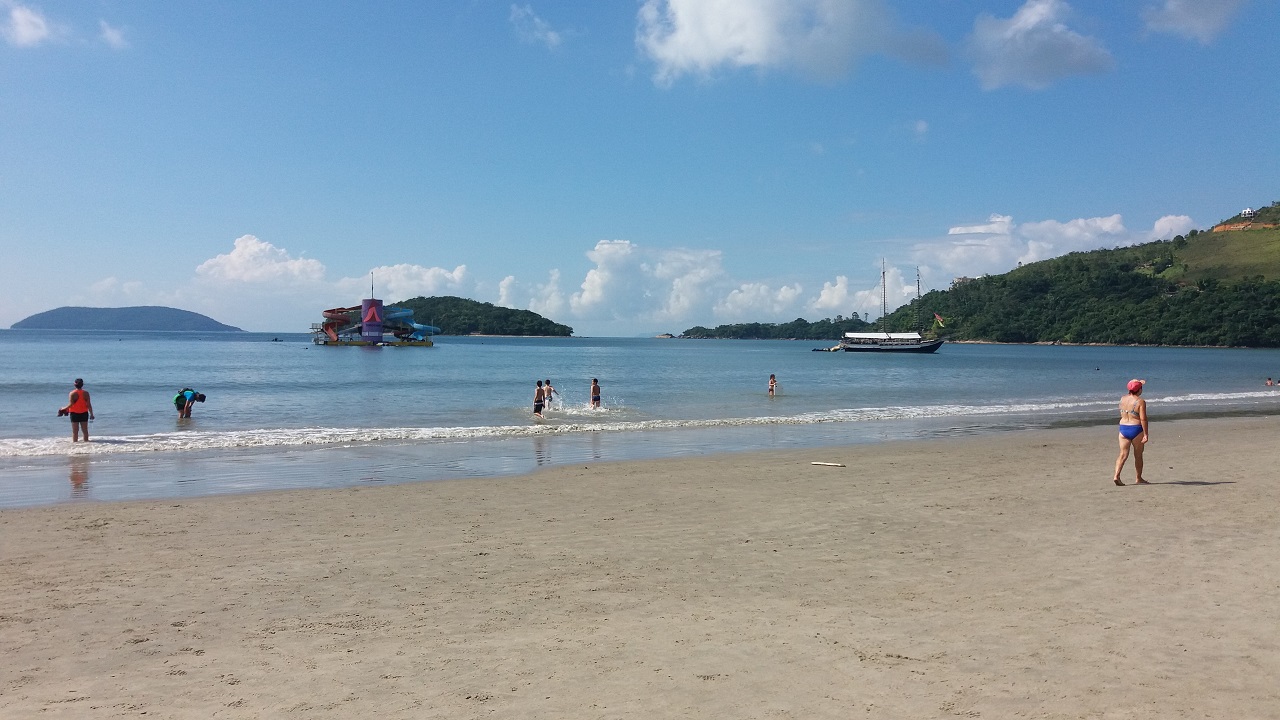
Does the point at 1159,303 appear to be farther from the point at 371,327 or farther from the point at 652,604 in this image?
the point at 652,604

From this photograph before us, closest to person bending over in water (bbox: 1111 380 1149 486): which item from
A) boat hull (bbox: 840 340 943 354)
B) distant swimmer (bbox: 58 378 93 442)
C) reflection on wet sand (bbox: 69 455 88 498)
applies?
reflection on wet sand (bbox: 69 455 88 498)

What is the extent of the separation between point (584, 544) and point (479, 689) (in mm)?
3860

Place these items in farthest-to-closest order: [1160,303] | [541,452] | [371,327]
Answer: [1160,303]
[371,327]
[541,452]

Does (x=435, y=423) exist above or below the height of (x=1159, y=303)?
below

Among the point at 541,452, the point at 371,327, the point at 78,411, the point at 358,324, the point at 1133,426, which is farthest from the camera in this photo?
the point at 358,324

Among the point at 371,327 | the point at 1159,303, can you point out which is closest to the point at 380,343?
the point at 371,327

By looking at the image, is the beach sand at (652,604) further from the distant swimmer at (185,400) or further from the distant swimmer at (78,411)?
the distant swimmer at (185,400)

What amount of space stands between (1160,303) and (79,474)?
19524 cm

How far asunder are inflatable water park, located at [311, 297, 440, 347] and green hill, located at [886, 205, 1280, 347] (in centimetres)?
12292

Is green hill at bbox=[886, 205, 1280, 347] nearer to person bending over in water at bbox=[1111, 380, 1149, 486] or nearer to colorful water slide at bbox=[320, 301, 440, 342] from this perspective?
colorful water slide at bbox=[320, 301, 440, 342]

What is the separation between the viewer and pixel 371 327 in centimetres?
11912

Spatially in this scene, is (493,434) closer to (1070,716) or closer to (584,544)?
(584,544)

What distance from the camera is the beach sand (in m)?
4.79

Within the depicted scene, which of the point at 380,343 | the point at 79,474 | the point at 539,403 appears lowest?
the point at 79,474
